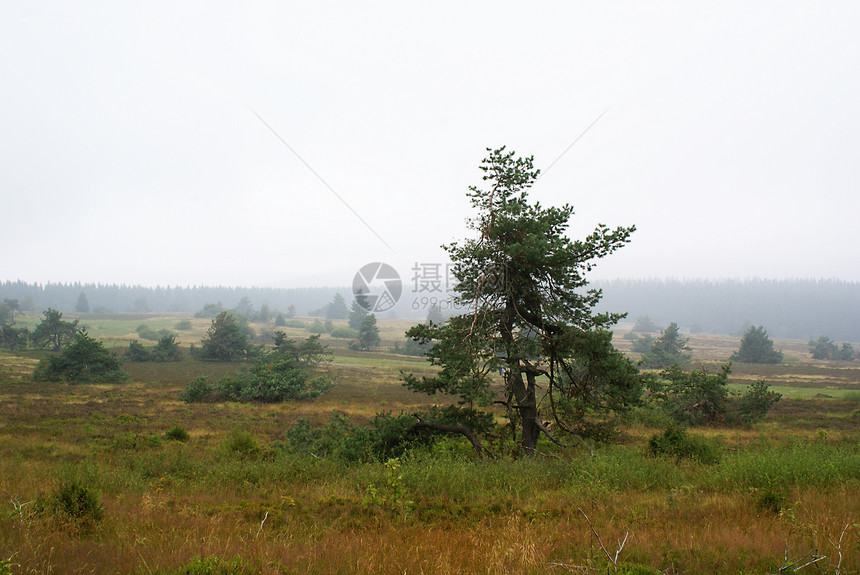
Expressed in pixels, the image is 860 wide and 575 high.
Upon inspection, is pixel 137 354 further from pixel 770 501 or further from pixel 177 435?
pixel 770 501

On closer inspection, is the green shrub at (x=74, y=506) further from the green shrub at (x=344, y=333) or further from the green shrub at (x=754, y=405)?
the green shrub at (x=344, y=333)

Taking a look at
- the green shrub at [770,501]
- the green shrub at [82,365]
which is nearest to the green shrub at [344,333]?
the green shrub at [82,365]

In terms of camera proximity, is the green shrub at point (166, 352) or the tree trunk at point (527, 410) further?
the green shrub at point (166, 352)

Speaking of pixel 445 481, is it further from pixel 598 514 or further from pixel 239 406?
pixel 239 406

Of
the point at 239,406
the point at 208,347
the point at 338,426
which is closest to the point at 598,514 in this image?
the point at 338,426

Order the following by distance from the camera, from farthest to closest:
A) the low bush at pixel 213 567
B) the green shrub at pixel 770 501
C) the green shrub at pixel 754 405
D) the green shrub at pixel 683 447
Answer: the green shrub at pixel 754 405
the green shrub at pixel 683 447
the green shrub at pixel 770 501
the low bush at pixel 213 567

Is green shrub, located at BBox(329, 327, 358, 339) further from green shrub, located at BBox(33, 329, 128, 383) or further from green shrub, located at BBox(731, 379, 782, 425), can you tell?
green shrub, located at BBox(731, 379, 782, 425)

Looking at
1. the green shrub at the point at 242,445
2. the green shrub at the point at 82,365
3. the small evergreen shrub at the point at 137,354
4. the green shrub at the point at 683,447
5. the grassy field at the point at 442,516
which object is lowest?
the small evergreen shrub at the point at 137,354

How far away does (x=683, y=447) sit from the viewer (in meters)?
11.1

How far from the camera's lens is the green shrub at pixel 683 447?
10.6 m

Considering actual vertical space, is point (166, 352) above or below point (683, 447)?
below

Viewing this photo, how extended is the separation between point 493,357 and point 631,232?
4060 millimetres

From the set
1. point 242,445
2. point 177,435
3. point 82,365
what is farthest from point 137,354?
point 242,445

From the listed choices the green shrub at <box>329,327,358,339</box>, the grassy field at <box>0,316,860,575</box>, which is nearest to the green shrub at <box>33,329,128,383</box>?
the grassy field at <box>0,316,860,575</box>
